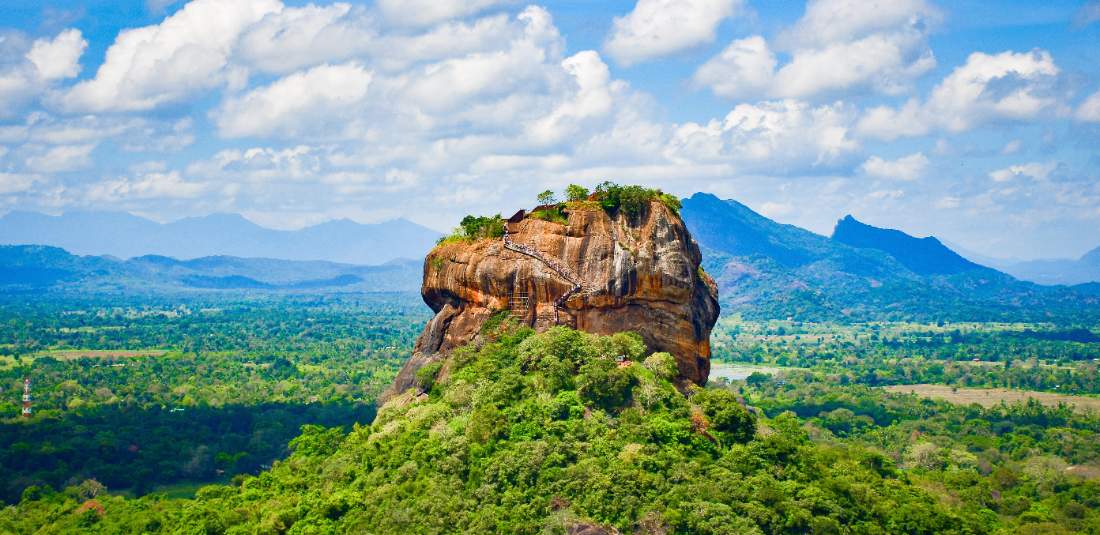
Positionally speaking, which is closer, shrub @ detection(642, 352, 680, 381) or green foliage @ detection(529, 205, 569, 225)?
shrub @ detection(642, 352, 680, 381)

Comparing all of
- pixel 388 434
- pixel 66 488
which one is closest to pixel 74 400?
pixel 66 488

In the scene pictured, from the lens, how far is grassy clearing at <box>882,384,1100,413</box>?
111812 mm

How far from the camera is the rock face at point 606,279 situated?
143 feet

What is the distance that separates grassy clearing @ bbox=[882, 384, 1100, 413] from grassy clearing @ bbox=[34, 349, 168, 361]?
308ft

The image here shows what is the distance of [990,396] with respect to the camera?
120000 mm

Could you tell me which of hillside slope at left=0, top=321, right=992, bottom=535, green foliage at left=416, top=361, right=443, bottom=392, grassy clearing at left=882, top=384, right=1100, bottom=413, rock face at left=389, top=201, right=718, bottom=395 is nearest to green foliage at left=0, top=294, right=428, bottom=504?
hillside slope at left=0, top=321, right=992, bottom=535

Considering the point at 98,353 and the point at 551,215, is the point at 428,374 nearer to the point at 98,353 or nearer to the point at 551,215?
the point at 551,215

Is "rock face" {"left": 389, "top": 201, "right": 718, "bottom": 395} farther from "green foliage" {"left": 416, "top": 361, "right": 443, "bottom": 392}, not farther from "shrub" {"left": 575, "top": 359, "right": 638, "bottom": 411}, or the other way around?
"shrub" {"left": 575, "top": 359, "right": 638, "bottom": 411}

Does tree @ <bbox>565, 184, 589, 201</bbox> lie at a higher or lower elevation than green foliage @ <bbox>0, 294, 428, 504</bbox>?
higher

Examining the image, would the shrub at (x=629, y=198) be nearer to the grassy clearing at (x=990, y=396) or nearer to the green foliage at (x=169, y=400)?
the green foliage at (x=169, y=400)

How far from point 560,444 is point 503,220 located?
46.0 feet

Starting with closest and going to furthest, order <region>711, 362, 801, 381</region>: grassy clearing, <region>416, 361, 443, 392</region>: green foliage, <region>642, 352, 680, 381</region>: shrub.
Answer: <region>642, 352, 680, 381</region>: shrub
<region>416, 361, 443, 392</region>: green foliage
<region>711, 362, 801, 381</region>: grassy clearing

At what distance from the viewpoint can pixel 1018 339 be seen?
190 meters

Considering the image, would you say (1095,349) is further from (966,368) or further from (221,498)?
(221,498)
